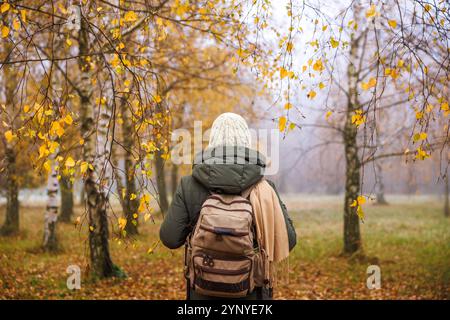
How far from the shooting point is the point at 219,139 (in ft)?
10.0

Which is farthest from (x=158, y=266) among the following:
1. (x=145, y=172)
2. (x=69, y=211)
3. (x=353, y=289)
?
(x=69, y=211)

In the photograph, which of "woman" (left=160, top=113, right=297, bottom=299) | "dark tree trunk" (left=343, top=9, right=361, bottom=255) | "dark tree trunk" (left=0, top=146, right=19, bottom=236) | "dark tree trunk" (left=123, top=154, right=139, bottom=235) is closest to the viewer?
"woman" (left=160, top=113, right=297, bottom=299)

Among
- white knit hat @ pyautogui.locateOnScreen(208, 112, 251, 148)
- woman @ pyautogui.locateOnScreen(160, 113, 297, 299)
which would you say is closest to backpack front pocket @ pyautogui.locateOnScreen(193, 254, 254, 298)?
woman @ pyautogui.locateOnScreen(160, 113, 297, 299)

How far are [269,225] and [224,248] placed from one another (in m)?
0.40

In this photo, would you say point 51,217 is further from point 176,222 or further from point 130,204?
point 176,222

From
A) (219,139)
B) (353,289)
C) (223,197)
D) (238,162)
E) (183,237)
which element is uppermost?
(219,139)

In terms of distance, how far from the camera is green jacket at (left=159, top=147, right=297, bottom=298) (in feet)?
9.16

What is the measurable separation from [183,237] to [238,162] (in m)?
0.73

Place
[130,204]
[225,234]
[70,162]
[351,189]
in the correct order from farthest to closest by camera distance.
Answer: [351,189] < [130,204] < [70,162] < [225,234]

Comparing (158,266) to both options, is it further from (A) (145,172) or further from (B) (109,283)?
(A) (145,172)

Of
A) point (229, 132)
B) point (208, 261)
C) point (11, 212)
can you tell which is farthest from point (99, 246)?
point (11, 212)

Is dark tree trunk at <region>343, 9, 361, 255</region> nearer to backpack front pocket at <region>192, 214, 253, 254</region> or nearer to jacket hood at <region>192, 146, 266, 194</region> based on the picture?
jacket hood at <region>192, 146, 266, 194</region>

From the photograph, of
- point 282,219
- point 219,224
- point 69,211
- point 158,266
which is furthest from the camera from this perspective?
point 69,211

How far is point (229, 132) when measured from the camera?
3.03 metres
